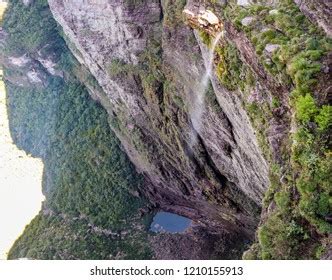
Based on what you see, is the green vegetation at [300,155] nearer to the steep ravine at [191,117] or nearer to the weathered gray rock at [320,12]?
the steep ravine at [191,117]

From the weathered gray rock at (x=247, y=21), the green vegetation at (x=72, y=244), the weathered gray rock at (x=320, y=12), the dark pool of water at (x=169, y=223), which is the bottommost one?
the green vegetation at (x=72, y=244)

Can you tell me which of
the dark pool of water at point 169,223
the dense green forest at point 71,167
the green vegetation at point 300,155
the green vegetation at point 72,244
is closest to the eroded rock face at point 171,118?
the dark pool of water at point 169,223

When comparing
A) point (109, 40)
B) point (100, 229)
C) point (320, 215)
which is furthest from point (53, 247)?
point (320, 215)

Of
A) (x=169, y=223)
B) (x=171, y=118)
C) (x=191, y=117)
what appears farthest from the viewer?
(x=169, y=223)

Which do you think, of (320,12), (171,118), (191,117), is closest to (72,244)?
(171,118)

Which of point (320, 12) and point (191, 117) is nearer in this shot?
point (320, 12)

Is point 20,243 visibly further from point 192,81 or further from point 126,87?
point 192,81

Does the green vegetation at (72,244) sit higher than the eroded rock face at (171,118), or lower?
lower

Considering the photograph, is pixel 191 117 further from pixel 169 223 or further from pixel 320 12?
pixel 169 223

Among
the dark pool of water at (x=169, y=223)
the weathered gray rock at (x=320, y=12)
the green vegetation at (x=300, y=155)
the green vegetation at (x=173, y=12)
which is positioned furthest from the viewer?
the dark pool of water at (x=169, y=223)
